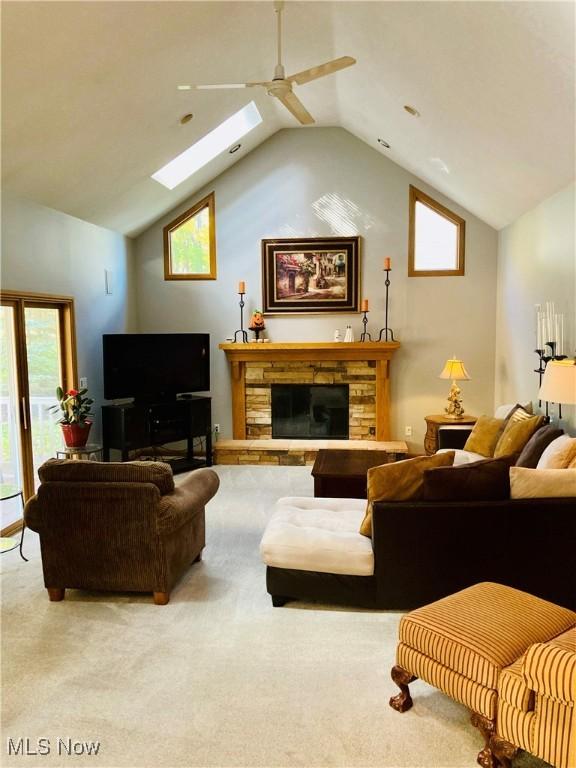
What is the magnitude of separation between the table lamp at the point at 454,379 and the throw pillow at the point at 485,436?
953mm

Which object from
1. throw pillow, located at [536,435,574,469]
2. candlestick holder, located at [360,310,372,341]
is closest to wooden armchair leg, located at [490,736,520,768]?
throw pillow, located at [536,435,574,469]

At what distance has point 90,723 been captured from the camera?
2297mm

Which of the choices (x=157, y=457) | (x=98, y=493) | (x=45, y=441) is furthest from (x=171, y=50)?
(x=157, y=457)

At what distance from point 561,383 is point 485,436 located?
5.84 ft

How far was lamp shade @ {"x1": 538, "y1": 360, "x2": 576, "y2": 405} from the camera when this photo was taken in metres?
3.41

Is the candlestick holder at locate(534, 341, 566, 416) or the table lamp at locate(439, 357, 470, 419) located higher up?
the candlestick holder at locate(534, 341, 566, 416)

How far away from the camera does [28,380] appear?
4.78 metres

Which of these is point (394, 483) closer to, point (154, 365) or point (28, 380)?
point (28, 380)

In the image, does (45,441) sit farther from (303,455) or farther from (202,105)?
(202,105)

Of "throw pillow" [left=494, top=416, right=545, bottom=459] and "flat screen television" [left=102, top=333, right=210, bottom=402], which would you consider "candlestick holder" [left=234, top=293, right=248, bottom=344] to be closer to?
"flat screen television" [left=102, top=333, right=210, bottom=402]

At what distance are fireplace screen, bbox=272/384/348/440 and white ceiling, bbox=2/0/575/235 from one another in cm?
280

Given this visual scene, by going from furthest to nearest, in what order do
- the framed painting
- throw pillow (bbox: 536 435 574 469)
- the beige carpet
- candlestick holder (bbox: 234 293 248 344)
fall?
candlestick holder (bbox: 234 293 248 344), the framed painting, throw pillow (bbox: 536 435 574 469), the beige carpet

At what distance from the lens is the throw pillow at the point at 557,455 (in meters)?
3.38

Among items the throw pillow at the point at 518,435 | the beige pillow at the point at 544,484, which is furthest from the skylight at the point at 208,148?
the beige pillow at the point at 544,484
